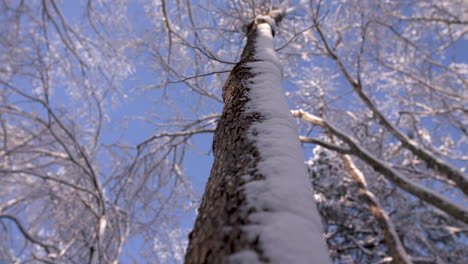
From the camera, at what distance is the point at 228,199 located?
2.29 ft

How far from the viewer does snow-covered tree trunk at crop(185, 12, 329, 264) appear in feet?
1.72

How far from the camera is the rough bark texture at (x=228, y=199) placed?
0.55m

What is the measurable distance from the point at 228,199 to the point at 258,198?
9cm

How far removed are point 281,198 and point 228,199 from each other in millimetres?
141

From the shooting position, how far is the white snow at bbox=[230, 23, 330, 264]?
0.51 meters

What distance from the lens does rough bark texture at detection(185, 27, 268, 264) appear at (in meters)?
0.55

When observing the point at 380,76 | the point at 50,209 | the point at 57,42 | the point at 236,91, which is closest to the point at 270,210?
the point at 236,91

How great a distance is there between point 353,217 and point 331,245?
111 centimetres

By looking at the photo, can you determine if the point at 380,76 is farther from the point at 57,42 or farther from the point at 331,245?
the point at 57,42

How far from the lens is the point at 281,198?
0.65m

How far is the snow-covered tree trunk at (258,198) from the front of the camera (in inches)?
20.7

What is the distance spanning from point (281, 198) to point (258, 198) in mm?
56

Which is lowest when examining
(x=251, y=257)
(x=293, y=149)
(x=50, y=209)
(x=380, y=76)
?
(x=251, y=257)

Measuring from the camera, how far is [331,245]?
25.6 ft
